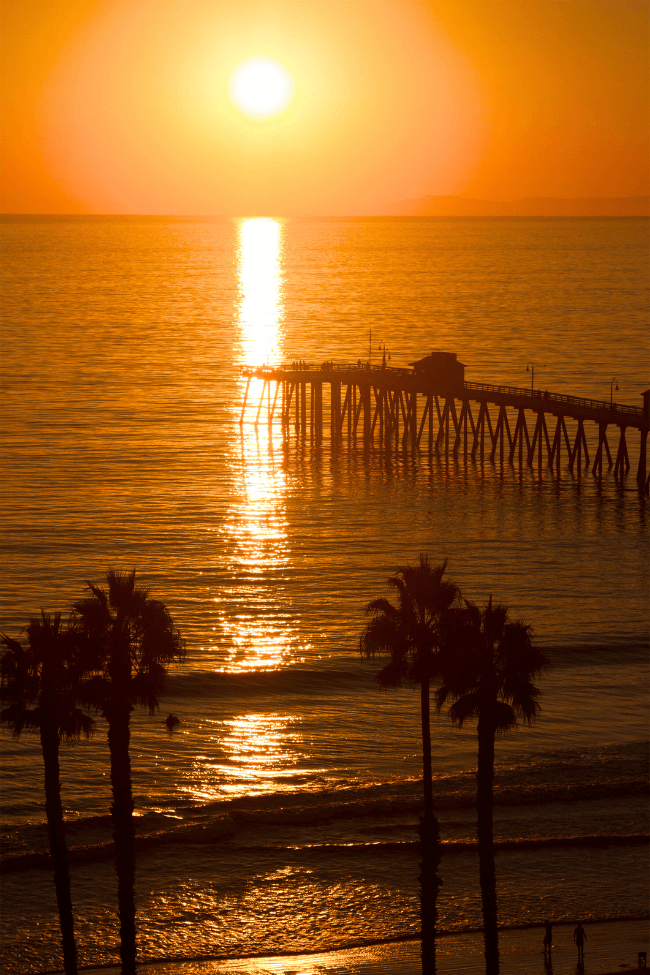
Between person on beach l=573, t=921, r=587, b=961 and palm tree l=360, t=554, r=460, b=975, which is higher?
palm tree l=360, t=554, r=460, b=975

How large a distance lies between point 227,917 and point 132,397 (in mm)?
77561

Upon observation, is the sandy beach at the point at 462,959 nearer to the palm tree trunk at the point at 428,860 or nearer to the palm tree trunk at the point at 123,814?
the palm tree trunk at the point at 428,860

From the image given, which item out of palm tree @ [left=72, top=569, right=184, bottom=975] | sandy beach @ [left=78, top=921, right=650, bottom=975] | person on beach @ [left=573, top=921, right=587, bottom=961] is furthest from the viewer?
person on beach @ [left=573, top=921, right=587, bottom=961]

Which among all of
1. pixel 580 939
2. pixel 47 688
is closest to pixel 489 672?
pixel 580 939

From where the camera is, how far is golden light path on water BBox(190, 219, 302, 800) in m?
31.2

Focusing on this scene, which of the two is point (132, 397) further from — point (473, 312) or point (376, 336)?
point (473, 312)

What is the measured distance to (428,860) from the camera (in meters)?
24.6

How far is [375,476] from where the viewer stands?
2559 inches

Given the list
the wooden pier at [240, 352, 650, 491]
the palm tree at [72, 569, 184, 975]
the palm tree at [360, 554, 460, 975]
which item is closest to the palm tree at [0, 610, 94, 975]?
the palm tree at [72, 569, 184, 975]

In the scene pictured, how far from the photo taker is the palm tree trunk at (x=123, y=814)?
20.0m

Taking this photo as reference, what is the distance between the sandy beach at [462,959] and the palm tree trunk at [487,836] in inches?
45.8

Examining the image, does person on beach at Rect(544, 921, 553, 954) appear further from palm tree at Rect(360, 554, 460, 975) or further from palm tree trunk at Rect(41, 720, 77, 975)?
palm tree trunk at Rect(41, 720, 77, 975)

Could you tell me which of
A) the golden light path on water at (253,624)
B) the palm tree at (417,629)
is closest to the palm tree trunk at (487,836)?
the palm tree at (417,629)

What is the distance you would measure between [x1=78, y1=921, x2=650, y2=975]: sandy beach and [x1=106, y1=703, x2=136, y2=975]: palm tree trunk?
6.03 ft
